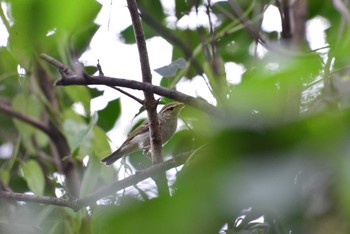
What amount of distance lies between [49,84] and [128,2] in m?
1.42

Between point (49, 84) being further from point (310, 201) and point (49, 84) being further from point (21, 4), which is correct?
point (310, 201)

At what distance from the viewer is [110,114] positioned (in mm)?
1948

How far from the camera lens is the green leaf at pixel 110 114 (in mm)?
1932

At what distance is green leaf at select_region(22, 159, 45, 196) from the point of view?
5.79 ft

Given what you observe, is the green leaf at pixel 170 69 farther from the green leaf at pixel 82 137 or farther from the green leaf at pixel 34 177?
the green leaf at pixel 34 177

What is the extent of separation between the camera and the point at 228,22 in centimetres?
173

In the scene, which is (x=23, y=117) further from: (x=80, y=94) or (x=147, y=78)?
(x=147, y=78)

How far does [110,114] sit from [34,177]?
1.10 feet

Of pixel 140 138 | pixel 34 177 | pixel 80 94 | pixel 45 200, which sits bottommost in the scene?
pixel 140 138

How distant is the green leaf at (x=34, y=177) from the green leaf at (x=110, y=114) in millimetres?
279

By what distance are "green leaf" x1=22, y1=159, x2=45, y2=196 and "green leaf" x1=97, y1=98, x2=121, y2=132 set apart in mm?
279

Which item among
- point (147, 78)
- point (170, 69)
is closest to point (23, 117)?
point (170, 69)

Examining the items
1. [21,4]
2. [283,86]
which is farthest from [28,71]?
[283,86]

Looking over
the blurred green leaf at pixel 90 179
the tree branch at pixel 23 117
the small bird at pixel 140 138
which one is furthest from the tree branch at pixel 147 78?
the small bird at pixel 140 138
